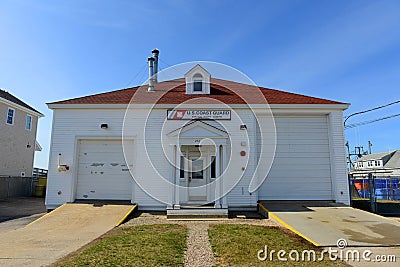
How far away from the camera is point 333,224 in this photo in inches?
327

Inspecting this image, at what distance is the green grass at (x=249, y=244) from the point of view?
5.23 m

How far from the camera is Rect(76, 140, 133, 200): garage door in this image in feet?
39.7

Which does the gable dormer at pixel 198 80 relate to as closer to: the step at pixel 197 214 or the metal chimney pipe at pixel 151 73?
the metal chimney pipe at pixel 151 73

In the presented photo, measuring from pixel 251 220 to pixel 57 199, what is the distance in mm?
8045

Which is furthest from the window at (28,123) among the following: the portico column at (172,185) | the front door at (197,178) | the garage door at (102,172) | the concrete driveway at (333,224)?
the concrete driveway at (333,224)

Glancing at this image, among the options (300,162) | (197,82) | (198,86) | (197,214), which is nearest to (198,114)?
(198,86)

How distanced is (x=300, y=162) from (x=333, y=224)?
14.7 feet

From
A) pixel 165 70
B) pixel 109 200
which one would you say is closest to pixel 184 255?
pixel 109 200

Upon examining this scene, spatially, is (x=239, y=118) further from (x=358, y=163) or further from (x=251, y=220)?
(x=358, y=163)

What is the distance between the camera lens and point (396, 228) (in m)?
7.88

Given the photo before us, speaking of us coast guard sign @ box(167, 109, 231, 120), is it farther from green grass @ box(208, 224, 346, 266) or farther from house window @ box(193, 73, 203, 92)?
green grass @ box(208, 224, 346, 266)

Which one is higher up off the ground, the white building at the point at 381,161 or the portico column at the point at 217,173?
the white building at the point at 381,161

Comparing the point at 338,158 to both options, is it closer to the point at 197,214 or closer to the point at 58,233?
the point at 197,214

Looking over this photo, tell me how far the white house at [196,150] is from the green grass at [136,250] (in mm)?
3784
